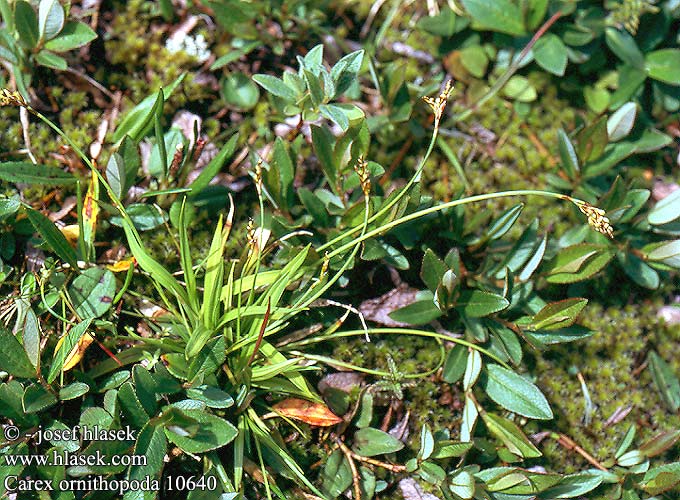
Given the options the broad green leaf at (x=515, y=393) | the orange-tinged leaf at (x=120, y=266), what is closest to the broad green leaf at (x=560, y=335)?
the broad green leaf at (x=515, y=393)


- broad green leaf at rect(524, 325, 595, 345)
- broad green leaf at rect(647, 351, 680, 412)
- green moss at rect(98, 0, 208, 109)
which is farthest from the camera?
green moss at rect(98, 0, 208, 109)

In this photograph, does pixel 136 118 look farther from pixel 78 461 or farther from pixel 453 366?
pixel 453 366

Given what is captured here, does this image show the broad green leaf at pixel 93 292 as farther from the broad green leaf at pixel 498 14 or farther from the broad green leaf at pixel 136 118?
the broad green leaf at pixel 498 14

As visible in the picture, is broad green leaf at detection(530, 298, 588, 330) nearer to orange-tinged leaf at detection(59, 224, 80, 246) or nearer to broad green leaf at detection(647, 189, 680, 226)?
broad green leaf at detection(647, 189, 680, 226)

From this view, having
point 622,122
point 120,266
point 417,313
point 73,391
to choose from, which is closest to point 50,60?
point 120,266

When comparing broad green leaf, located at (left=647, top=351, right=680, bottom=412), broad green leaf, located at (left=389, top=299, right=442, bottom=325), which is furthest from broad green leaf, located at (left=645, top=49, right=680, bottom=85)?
broad green leaf, located at (left=389, top=299, right=442, bottom=325)

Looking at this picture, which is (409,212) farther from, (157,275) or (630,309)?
(630,309)
